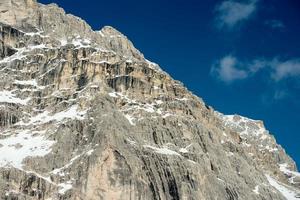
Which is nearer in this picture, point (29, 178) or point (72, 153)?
point (29, 178)

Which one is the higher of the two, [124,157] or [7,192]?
[124,157]

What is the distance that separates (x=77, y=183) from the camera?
615ft

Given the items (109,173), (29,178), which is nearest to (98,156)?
(109,173)

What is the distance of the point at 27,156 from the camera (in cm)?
19862

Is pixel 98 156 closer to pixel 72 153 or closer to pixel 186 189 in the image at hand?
pixel 72 153

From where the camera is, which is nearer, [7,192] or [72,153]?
[7,192]

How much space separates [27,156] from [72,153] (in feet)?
39.8

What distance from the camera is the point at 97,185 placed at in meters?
187

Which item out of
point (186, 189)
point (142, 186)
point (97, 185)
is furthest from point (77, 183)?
point (186, 189)

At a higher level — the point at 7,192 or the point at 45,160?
the point at 45,160

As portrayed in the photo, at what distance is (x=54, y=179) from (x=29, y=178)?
21.6 ft

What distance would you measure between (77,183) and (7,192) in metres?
17.9

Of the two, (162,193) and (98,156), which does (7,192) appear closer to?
(98,156)

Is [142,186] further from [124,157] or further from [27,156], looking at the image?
[27,156]
